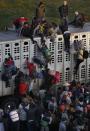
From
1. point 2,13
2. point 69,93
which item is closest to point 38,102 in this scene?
point 69,93

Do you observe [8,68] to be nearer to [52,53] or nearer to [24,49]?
[24,49]

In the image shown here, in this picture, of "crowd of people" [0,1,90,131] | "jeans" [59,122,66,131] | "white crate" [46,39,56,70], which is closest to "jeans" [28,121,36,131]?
"crowd of people" [0,1,90,131]

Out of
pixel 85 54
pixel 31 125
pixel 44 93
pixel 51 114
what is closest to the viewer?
pixel 31 125

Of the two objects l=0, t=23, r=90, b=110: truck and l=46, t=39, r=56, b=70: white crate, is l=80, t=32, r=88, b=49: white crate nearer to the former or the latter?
l=0, t=23, r=90, b=110: truck

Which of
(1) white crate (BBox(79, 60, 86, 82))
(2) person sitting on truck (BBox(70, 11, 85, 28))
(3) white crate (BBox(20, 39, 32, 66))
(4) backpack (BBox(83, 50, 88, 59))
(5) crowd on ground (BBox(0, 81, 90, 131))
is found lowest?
(5) crowd on ground (BBox(0, 81, 90, 131))

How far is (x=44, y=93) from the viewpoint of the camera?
61.5 feet

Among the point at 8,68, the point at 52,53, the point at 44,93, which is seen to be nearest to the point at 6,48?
the point at 8,68

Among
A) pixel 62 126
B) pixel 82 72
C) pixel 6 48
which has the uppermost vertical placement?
pixel 6 48

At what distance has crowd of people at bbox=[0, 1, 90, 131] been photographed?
16.9 metres

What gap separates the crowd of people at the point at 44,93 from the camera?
1686cm

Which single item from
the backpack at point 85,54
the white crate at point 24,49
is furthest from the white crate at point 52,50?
the backpack at point 85,54

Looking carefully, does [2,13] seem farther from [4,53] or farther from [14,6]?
[4,53]

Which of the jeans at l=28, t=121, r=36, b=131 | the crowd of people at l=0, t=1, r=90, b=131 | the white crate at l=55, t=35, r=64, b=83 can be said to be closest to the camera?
the crowd of people at l=0, t=1, r=90, b=131

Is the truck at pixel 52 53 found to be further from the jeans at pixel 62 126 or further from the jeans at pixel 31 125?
the jeans at pixel 62 126
